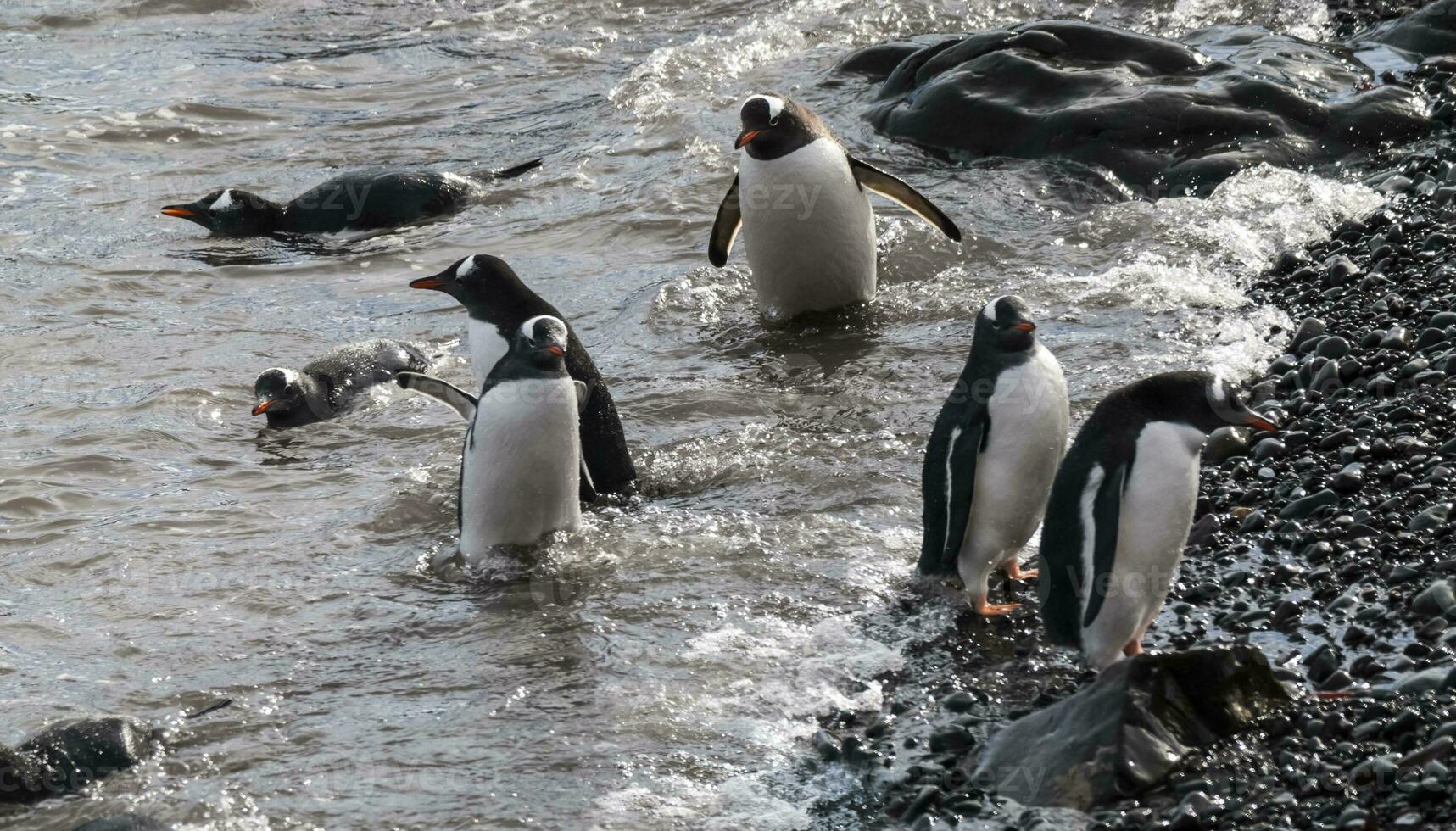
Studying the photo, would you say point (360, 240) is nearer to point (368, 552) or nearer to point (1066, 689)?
point (368, 552)

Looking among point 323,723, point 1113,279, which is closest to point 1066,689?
Answer: point 323,723

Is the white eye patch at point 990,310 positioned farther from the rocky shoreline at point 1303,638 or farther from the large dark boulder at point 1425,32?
the large dark boulder at point 1425,32

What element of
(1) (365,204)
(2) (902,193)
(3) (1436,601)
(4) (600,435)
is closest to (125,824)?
(4) (600,435)

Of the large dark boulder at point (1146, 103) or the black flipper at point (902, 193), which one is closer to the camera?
the black flipper at point (902, 193)

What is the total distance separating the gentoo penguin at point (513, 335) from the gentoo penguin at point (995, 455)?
4.67 feet

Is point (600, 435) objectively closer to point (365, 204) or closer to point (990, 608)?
point (990, 608)

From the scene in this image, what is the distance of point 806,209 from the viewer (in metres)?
7.49

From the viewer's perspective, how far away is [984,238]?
820 cm

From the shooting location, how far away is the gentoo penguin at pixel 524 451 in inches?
202

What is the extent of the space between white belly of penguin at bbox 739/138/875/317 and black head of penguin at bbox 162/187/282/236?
3.60m

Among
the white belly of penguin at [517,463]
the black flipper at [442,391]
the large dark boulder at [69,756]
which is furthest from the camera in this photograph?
the black flipper at [442,391]

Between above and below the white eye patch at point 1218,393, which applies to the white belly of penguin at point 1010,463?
below

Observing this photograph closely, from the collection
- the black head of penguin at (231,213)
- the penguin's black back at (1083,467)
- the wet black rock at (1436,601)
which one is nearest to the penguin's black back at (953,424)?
the penguin's black back at (1083,467)

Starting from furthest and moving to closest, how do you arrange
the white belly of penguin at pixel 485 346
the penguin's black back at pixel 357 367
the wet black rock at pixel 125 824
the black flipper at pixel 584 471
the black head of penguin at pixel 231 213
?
the black head of penguin at pixel 231 213
the penguin's black back at pixel 357 367
the white belly of penguin at pixel 485 346
the black flipper at pixel 584 471
the wet black rock at pixel 125 824
